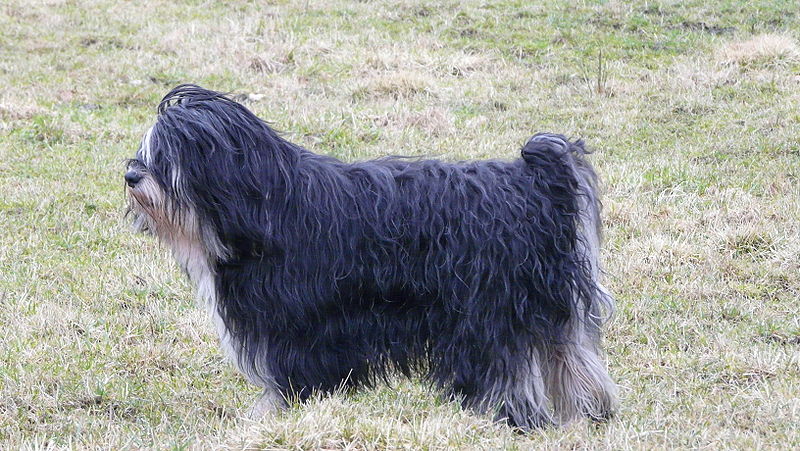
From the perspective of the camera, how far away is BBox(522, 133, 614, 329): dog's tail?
4.49 meters

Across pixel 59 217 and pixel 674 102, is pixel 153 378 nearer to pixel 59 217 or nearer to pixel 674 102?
pixel 59 217

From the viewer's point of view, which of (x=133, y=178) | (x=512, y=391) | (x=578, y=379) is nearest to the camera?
(x=133, y=178)

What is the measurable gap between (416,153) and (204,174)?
5.88 metres

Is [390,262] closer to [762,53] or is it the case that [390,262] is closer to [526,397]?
[526,397]

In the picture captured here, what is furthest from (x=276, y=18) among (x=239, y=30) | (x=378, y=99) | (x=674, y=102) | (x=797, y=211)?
(x=797, y=211)

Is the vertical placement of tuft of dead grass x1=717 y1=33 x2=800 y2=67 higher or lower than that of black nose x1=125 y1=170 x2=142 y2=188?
lower

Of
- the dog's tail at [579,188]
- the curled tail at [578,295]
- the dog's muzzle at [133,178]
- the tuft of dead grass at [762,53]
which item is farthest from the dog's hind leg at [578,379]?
the tuft of dead grass at [762,53]

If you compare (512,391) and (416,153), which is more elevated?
(512,391)

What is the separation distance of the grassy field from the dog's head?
867mm

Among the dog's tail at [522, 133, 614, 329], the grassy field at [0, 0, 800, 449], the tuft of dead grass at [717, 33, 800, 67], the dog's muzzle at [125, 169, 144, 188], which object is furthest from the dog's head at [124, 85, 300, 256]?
the tuft of dead grass at [717, 33, 800, 67]

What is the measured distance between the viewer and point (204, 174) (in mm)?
4312

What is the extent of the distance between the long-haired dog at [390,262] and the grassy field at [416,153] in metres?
0.27

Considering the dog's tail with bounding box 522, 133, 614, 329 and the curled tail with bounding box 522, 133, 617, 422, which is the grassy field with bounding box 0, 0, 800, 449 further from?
the dog's tail with bounding box 522, 133, 614, 329

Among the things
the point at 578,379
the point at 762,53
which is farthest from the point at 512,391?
the point at 762,53
